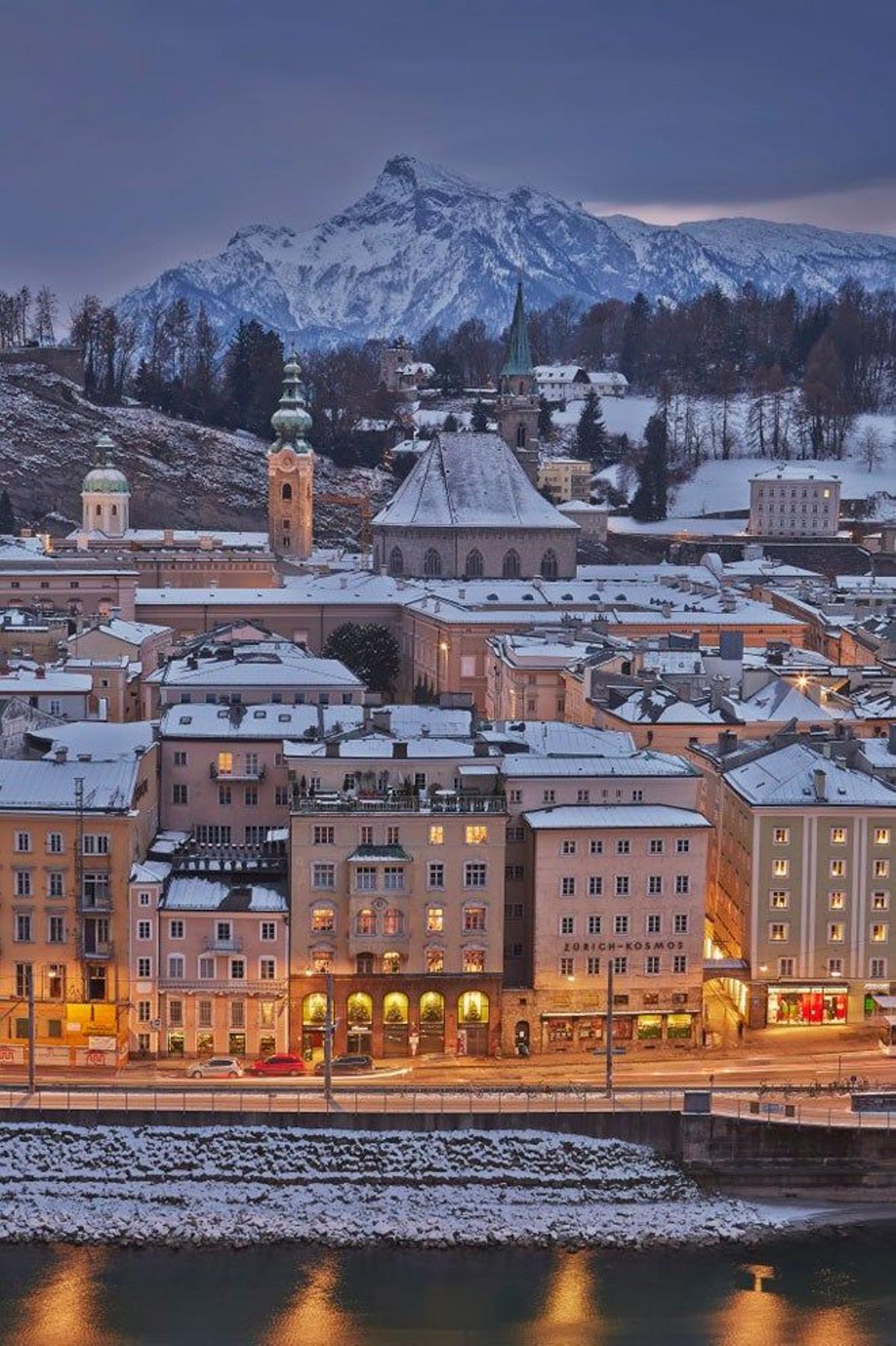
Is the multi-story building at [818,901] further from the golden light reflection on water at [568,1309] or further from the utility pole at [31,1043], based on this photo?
the utility pole at [31,1043]

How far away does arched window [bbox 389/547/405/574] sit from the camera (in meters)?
92.6

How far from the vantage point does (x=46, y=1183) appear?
34.0 meters

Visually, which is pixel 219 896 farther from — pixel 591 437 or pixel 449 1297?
pixel 591 437

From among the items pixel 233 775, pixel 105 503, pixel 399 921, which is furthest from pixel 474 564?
pixel 399 921

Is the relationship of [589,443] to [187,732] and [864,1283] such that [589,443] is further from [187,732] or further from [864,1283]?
[864,1283]

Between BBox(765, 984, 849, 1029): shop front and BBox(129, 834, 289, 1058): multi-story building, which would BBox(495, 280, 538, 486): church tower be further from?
BBox(129, 834, 289, 1058): multi-story building

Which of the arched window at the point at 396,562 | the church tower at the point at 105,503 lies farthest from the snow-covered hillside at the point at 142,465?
the arched window at the point at 396,562

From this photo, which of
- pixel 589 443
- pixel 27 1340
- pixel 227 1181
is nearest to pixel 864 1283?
pixel 227 1181

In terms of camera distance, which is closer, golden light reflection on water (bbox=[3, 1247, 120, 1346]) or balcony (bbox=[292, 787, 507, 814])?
golden light reflection on water (bbox=[3, 1247, 120, 1346])

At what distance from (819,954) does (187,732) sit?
14.5 meters

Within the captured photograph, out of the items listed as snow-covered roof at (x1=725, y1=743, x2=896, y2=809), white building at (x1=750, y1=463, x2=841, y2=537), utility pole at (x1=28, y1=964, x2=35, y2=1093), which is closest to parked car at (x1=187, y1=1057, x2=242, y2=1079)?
utility pole at (x1=28, y1=964, x2=35, y2=1093)

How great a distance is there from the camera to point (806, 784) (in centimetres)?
4206

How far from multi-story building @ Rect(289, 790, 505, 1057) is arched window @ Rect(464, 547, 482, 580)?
52.2 metres

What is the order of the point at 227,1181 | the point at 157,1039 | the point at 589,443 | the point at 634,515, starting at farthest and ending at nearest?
the point at 589,443, the point at 634,515, the point at 157,1039, the point at 227,1181
